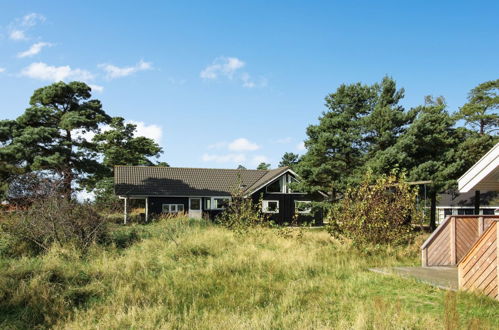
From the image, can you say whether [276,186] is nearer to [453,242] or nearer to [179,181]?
[179,181]

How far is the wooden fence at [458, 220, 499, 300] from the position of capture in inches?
300

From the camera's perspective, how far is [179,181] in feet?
→ 126

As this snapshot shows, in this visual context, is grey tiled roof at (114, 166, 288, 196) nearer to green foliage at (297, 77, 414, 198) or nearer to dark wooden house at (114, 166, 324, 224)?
dark wooden house at (114, 166, 324, 224)

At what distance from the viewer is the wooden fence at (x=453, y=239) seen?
1139 centimetres

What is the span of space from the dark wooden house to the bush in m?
21.3

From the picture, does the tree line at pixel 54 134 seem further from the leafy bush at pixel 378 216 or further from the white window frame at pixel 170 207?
the leafy bush at pixel 378 216

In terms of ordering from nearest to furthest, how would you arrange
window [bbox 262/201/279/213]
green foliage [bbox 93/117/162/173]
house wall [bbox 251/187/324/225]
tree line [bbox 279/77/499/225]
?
1. tree line [bbox 279/77/499/225]
2. window [bbox 262/201/279/213]
3. house wall [bbox 251/187/324/225]
4. green foliage [bbox 93/117/162/173]

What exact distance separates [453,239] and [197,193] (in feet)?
91.3

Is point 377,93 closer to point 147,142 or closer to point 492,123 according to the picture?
point 492,123

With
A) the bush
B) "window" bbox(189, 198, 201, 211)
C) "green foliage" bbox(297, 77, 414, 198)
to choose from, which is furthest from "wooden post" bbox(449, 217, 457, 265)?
"window" bbox(189, 198, 201, 211)

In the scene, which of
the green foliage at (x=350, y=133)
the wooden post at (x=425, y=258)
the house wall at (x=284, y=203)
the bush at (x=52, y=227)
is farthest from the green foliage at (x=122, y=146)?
the wooden post at (x=425, y=258)

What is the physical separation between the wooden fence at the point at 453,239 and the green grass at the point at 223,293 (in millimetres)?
800

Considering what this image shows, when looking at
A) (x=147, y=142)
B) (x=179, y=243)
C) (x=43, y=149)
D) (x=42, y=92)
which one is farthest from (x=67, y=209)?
Result: (x=147, y=142)

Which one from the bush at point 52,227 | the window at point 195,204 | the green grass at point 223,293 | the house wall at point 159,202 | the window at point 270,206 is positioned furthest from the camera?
the window at point 195,204
